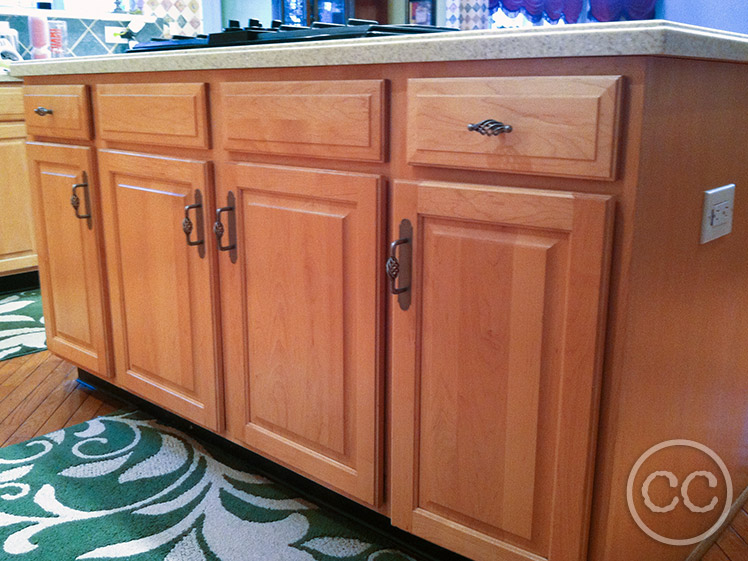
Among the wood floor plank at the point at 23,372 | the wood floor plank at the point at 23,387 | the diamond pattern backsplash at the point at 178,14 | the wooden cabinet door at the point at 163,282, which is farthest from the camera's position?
the diamond pattern backsplash at the point at 178,14

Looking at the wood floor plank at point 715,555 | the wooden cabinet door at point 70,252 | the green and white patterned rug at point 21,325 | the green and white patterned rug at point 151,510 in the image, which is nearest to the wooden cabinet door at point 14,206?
the green and white patterned rug at point 21,325

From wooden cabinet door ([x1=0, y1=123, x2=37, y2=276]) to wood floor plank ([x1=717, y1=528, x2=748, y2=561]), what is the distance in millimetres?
2861

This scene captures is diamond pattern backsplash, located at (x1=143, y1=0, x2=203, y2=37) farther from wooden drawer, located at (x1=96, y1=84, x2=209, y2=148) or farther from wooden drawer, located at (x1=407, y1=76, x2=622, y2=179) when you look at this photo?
wooden drawer, located at (x1=407, y1=76, x2=622, y2=179)

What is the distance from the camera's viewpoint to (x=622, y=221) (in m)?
0.97

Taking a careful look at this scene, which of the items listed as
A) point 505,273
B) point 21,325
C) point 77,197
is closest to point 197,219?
point 77,197

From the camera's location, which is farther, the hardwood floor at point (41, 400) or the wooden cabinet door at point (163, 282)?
the hardwood floor at point (41, 400)

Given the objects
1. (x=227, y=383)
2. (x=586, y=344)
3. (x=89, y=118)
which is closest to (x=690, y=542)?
(x=586, y=344)

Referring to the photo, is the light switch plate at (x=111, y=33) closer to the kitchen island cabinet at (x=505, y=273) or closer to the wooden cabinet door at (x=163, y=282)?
the wooden cabinet door at (x=163, y=282)

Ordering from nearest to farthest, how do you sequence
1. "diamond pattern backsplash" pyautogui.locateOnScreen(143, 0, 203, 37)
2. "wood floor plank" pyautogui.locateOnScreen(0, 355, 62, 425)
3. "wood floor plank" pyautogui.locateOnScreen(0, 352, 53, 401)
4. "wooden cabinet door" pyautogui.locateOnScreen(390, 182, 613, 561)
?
"wooden cabinet door" pyautogui.locateOnScreen(390, 182, 613, 561) → "wood floor plank" pyautogui.locateOnScreen(0, 355, 62, 425) → "wood floor plank" pyautogui.locateOnScreen(0, 352, 53, 401) → "diamond pattern backsplash" pyautogui.locateOnScreen(143, 0, 203, 37)

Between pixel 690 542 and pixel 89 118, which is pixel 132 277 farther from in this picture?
pixel 690 542

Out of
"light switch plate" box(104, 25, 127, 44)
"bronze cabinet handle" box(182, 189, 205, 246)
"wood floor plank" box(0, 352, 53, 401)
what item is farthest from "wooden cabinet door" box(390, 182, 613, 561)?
"light switch plate" box(104, 25, 127, 44)

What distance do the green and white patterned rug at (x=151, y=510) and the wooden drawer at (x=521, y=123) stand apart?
2.55 feet

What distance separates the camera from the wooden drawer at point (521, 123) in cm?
95

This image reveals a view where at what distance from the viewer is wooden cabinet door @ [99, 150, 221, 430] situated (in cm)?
161
